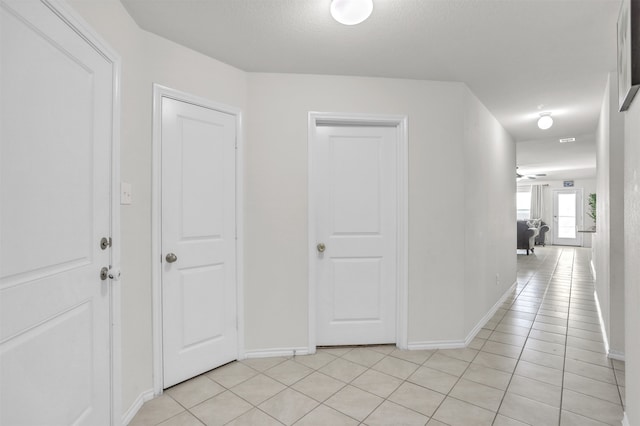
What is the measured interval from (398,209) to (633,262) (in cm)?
155

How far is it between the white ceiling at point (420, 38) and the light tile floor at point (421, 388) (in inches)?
93.9

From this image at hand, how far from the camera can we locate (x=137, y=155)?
6.40 ft

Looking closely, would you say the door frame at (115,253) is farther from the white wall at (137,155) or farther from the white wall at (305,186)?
the white wall at (305,186)

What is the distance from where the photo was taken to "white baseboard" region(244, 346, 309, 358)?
265cm

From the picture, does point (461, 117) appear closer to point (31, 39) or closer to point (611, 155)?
point (611, 155)

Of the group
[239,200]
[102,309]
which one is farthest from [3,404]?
[239,200]

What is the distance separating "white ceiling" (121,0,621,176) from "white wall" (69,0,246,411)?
5.3 inches

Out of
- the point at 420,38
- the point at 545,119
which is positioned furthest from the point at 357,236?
the point at 545,119

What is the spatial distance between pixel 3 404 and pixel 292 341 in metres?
1.92

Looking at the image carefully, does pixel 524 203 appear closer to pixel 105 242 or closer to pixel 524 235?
pixel 524 235

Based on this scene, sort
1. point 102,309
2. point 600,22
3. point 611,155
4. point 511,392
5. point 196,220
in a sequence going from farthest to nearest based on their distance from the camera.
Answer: point 611,155 < point 196,220 < point 511,392 < point 600,22 < point 102,309

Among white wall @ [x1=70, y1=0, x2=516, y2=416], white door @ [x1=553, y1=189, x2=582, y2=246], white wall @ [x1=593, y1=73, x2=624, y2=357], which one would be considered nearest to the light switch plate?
white wall @ [x1=70, y1=0, x2=516, y2=416]

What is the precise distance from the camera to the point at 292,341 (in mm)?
2709

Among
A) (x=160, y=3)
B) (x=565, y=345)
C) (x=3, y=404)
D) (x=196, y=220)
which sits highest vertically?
(x=160, y=3)
